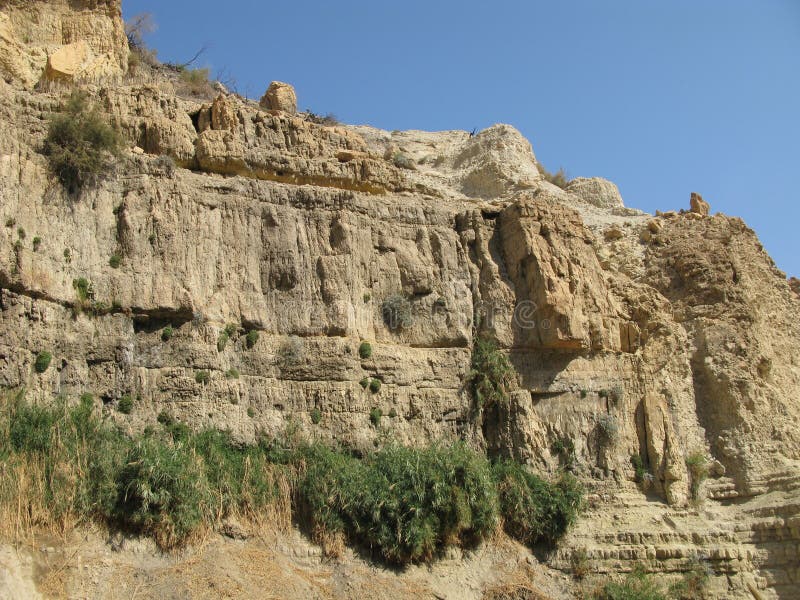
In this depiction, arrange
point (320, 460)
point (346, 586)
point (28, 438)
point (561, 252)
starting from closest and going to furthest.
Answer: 1. point (28, 438)
2. point (346, 586)
3. point (320, 460)
4. point (561, 252)

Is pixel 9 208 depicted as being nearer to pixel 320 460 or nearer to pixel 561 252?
pixel 320 460

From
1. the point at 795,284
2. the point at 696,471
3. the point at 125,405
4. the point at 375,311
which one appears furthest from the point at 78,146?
the point at 795,284

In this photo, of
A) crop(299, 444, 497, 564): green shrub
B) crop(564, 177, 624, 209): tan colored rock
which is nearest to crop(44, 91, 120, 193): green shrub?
crop(299, 444, 497, 564): green shrub

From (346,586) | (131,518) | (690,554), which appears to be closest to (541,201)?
(690,554)

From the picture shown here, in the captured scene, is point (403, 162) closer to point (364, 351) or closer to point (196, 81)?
point (196, 81)

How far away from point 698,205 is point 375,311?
12.1 metres

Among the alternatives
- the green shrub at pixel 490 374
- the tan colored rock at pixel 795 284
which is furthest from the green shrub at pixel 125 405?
the tan colored rock at pixel 795 284

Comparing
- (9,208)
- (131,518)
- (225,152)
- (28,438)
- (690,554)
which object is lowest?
(690,554)

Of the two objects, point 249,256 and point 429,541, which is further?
point 249,256

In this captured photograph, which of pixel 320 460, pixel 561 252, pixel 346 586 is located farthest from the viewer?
pixel 561 252

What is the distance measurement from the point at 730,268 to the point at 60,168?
18.2 m

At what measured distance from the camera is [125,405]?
19.2m

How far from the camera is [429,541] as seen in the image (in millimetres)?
19719

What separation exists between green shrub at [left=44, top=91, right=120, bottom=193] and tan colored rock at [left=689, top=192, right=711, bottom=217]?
17.6 m
